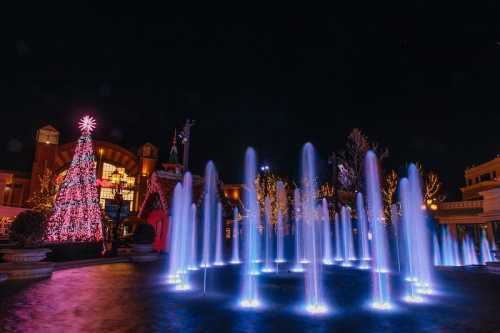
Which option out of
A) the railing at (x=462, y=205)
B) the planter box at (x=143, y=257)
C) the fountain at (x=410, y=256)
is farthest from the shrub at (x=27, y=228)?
the railing at (x=462, y=205)

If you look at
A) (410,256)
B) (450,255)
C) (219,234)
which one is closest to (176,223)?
(219,234)

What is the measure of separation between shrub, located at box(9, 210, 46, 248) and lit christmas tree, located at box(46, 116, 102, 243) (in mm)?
4397

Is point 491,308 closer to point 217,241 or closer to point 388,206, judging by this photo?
point 217,241

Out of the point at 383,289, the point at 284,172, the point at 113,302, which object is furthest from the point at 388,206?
the point at 113,302

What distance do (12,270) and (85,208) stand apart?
7.97 m

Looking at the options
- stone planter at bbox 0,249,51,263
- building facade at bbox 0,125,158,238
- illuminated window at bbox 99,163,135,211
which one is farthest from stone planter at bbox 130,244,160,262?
illuminated window at bbox 99,163,135,211

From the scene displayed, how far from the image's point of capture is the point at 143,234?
62.6 ft

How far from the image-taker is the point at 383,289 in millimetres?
9414

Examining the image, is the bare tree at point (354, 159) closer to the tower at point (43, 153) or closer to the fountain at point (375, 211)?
the fountain at point (375, 211)

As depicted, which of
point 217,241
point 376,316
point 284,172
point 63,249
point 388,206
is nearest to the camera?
point 376,316

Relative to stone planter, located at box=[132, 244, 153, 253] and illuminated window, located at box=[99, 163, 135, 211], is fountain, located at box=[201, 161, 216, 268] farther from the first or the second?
illuminated window, located at box=[99, 163, 135, 211]

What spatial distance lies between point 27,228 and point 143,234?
7073 millimetres

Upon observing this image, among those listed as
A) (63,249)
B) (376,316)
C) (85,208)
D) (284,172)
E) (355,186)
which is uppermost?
(284,172)

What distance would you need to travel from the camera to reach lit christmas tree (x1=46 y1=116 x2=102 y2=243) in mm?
17675
